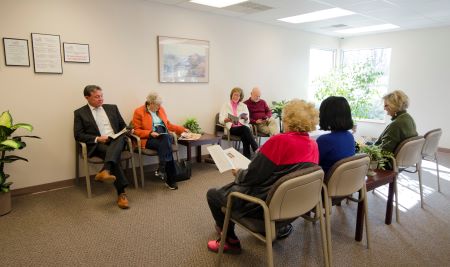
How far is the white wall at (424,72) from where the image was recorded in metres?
5.83

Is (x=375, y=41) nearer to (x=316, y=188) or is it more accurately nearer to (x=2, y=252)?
(x=316, y=188)

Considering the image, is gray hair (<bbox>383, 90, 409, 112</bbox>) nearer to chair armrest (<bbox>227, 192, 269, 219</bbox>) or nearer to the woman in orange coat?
chair armrest (<bbox>227, 192, 269, 219</bbox>)

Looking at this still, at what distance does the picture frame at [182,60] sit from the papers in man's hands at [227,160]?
2.44 meters

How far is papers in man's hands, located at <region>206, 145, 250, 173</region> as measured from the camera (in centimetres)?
218

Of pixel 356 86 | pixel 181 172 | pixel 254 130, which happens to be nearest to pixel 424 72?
pixel 356 86

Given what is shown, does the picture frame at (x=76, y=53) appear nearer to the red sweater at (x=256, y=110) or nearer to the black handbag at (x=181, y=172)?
the black handbag at (x=181, y=172)

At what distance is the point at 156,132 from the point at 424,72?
548 cm

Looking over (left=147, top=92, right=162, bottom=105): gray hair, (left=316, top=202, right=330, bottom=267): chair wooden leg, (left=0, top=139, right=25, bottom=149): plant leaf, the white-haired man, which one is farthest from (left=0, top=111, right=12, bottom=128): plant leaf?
the white-haired man

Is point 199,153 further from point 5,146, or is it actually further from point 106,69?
point 5,146

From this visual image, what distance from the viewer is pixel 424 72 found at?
607cm

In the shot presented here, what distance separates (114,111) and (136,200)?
1173mm

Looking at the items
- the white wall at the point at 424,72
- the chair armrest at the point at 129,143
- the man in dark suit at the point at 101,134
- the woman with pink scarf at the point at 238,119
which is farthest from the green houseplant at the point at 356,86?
the man in dark suit at the point at 101,134

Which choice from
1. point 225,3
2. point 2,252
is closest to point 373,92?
point 225,3

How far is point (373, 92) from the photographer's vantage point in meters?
6.70
